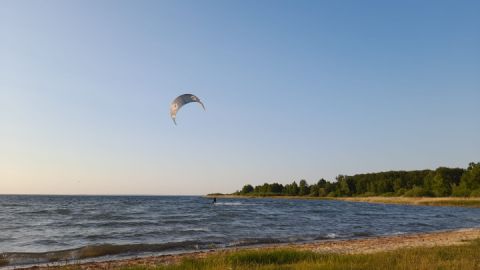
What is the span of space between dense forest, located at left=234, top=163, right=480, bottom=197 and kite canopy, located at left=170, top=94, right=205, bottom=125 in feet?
303

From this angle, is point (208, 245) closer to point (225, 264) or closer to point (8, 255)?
point (8, 255)

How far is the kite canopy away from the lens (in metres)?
18.8

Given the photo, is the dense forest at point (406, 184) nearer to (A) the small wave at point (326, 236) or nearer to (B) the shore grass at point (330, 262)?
(A) the small wave at point (326, 236)

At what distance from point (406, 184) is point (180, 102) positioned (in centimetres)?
14782

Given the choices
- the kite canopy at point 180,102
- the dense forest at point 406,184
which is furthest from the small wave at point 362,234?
the dense forest at point 406,184

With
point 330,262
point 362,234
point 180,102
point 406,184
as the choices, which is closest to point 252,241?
point 362,234

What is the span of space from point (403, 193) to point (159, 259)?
12493 centimetres

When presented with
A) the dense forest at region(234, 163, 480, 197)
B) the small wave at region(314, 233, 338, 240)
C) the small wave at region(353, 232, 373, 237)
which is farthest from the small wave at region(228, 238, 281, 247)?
the dense forest at region(234, 163, 480, 197)

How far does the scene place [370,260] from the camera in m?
12.7

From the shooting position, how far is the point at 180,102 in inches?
750

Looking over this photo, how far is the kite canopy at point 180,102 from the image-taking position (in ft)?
61.7

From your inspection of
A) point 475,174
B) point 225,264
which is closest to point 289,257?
point 225,264

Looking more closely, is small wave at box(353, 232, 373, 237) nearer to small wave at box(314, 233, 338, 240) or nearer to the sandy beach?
small wave at box(314, 233, 338, 240)

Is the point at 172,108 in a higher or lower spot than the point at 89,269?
higher
